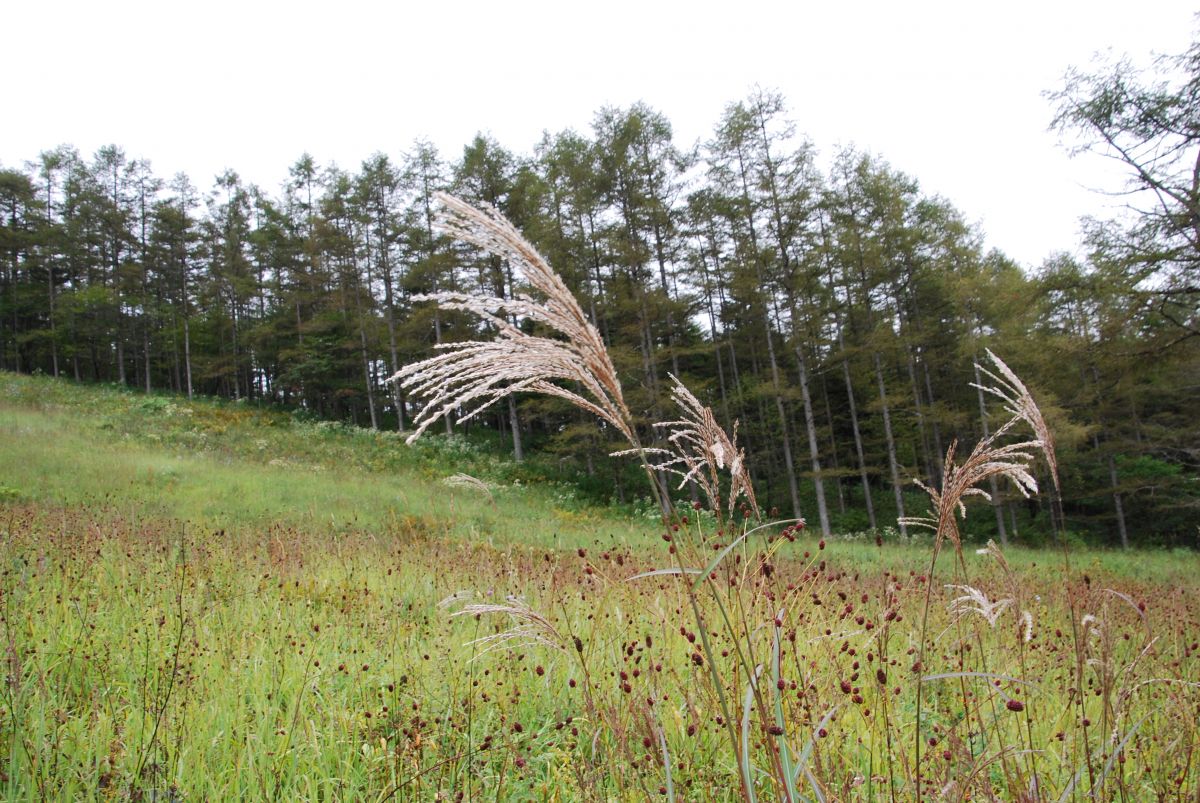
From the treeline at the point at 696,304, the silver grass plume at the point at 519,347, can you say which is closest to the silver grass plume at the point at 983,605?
the silver grass plume at the point at 519,347

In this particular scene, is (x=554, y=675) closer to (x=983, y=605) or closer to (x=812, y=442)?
(x=983, y=605)

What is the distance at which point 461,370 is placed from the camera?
47.5 inches

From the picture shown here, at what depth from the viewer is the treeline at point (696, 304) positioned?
1997 cm

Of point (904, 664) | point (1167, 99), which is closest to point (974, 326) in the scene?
point (1167, 99)

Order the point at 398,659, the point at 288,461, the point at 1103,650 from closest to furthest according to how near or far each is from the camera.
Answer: the point at 1103,650
the point at 398,659
the point at 288,461

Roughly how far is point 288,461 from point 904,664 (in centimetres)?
1936

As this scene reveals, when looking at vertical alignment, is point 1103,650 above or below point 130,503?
below

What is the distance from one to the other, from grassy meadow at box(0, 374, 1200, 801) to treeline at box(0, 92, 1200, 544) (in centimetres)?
843

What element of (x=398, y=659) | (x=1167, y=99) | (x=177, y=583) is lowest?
(x=398, y=659)

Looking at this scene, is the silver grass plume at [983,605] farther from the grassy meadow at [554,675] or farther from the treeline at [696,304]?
the treeline at [696,304]

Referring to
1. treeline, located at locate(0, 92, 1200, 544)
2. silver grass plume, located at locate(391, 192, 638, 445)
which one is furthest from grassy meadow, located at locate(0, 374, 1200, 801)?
treeline, located at locate(0, 92, 1200, 544)

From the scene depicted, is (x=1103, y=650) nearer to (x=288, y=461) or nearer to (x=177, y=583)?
(x=177, y=583)

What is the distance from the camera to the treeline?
65.5ft

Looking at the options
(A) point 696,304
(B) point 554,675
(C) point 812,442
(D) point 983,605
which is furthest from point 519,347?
(A) point 696,304
